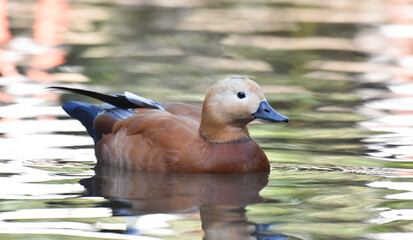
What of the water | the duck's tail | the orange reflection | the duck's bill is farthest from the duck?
the orange reflection

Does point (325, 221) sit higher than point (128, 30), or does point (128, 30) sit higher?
point (128, 30)

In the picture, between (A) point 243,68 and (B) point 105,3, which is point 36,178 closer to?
(A) point 243,68

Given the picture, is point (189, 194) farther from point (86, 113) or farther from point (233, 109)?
point (86, 113)

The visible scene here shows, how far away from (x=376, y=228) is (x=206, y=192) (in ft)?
5.59

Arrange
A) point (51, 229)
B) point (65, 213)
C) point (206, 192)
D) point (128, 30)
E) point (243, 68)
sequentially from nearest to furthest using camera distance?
point (51, 229) < point (65, 213) < point (206, 192) < point (243, 68) < point (128, 30)

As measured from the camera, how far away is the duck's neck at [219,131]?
29.7 ft

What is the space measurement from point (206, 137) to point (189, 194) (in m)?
0.87

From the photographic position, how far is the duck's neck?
9.04 meters

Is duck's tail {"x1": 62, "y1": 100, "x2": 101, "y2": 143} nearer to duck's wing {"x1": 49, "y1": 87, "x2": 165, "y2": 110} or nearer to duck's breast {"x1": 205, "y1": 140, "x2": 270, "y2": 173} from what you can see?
duck's wing {"x1": 49, "y1": 87, "x2": 165, "y2": 110}

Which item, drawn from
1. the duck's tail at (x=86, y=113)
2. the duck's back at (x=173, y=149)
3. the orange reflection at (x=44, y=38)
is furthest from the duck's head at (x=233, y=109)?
the orange reflection at (x=44, y=38)

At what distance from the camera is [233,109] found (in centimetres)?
891

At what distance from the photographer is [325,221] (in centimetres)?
730

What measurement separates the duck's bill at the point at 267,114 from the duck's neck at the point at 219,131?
29 cm

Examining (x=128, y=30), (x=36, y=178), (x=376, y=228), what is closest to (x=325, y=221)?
(x=376, y=228)
